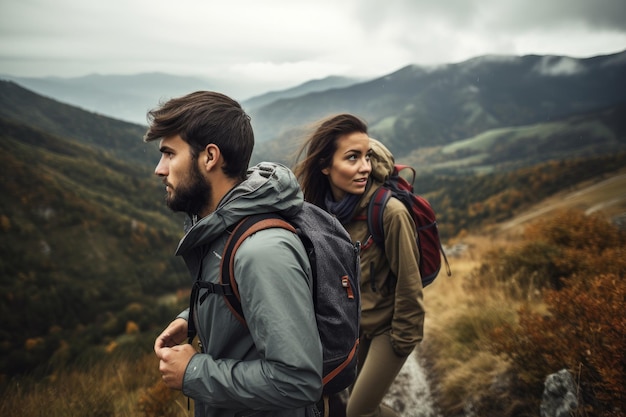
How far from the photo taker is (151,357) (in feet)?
16.1

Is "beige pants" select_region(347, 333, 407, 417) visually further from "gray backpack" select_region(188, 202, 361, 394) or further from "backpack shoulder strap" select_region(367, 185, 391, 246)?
"gray backpack" select_region(188, 202, 361, 394)

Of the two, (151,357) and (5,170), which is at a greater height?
(5,170)

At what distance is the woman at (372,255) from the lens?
222 centimetres

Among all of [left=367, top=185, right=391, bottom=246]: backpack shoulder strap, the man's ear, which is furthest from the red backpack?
the man's ear

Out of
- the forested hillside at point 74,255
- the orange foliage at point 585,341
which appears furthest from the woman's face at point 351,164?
the forested hillside at point 74,255

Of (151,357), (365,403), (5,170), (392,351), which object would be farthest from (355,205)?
(5,170)

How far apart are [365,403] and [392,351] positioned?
402 mm

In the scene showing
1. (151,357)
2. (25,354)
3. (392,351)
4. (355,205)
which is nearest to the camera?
(392,351)

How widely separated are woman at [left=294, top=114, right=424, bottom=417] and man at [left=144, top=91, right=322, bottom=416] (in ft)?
3.30

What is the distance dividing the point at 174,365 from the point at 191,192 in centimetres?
65

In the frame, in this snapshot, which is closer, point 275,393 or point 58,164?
point 275,393

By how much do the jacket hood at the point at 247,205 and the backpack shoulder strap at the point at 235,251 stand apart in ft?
0.15

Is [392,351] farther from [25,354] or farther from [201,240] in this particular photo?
[25,354]

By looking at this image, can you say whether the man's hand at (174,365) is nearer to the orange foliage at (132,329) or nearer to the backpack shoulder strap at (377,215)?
the backpack shoulder strap at (377,215)
